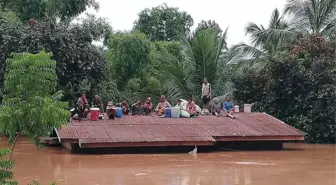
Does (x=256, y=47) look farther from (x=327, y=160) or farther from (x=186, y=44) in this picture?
(x=327, y=160)

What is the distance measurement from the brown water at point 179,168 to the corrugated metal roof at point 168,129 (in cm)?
52

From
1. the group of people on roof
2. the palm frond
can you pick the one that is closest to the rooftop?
the group of people on roof

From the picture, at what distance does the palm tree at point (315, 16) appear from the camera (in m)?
23.3

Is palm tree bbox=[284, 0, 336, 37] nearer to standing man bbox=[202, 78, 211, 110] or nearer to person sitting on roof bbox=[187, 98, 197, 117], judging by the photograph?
standing man bbox=[202, 78, 211, 110]

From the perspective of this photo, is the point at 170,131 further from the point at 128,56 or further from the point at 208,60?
the point at 128,56

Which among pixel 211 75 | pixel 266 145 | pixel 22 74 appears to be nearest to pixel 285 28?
pixel 211 75

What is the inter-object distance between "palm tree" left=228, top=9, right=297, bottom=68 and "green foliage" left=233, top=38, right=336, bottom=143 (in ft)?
12.8

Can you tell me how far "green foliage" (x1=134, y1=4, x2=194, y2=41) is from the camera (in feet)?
119

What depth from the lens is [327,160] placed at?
14391mm

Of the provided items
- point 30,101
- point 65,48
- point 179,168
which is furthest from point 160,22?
point 30,101

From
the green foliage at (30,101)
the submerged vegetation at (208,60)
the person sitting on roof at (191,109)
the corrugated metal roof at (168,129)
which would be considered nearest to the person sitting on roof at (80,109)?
the corrugated metal roof at (168,129)

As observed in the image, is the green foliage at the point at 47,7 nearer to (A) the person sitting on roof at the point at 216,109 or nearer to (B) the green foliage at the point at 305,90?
(A) the person sitting on roof at the point at 216,109

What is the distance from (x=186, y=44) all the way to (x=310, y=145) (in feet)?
23.2

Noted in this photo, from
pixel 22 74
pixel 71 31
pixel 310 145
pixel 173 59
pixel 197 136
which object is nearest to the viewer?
pixel 22 74
